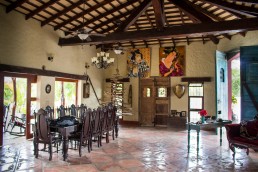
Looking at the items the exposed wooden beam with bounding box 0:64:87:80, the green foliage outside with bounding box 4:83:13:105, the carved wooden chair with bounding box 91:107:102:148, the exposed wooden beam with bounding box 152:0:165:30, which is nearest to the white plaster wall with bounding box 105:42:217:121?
the exposed wooden beam with bounding box 0:64:87:80

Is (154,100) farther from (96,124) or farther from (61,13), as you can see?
(61,13)

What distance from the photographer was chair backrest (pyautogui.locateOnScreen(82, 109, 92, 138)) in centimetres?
577

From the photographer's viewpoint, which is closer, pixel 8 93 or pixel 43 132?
pixel 43 132

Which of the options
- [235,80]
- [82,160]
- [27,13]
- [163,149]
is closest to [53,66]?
[27,13]

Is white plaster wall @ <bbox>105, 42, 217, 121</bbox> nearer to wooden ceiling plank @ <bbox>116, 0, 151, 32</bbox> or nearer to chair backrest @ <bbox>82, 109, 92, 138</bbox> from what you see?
wooden ceiling plank @ <bbox>116, 0, 151, 32</bbox>

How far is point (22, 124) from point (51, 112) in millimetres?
1742

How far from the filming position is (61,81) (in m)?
9.25

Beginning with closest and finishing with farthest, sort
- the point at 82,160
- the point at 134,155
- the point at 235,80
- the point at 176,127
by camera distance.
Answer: the point at 82,160 < the point at 134,155 < the point at 176,127 < the point at 235,80

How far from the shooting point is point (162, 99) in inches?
436

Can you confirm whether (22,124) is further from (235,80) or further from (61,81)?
(235,80)

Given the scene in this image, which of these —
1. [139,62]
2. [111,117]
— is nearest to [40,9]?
[111,117]

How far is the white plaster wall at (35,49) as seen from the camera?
672cm

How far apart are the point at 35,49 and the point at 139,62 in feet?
16.9

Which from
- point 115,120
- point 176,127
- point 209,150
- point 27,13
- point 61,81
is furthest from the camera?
point 176,127
